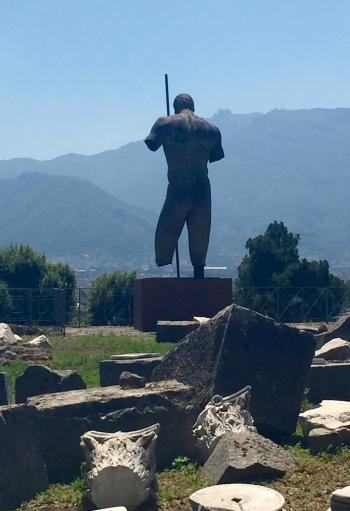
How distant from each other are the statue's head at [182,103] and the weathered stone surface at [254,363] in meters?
11.8

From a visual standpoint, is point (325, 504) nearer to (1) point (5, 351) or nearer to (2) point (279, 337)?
(2) point (279, 337)

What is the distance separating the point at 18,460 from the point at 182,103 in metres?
14.8

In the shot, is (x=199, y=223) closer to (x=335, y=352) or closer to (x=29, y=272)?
(x=335, y=352)

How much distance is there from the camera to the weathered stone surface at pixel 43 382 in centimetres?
1145

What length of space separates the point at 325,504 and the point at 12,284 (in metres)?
25.8

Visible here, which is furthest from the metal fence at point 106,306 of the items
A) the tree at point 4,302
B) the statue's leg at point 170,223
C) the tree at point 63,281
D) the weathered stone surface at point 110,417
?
the weathered stone surface at point 110,417

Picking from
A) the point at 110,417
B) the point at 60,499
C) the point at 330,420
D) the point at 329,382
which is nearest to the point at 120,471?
the point at 60,499

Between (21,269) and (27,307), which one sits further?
(21,269)

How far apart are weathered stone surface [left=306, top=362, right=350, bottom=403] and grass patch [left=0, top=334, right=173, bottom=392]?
3.06 metres

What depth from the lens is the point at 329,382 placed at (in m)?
12.3

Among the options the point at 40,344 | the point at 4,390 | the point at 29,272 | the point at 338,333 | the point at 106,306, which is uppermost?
the point at 29,272

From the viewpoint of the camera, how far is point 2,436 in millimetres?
8070

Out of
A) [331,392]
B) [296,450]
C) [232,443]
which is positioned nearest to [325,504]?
[232,443]

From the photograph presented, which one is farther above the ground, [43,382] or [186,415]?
[43,382]
